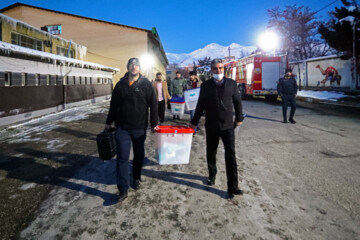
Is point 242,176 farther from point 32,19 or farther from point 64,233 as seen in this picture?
point 32,19

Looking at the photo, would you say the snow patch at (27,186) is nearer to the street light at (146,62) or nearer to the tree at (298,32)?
the street light at (146,62)

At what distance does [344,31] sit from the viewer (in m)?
17.6

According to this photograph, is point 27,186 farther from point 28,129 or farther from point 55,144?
point 28,129

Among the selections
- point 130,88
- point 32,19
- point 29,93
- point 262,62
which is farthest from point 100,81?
point 130,88

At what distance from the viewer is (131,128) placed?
3.08 m

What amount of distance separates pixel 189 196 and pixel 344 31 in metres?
21.1

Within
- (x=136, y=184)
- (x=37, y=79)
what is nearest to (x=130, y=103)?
(x=136, y=184)

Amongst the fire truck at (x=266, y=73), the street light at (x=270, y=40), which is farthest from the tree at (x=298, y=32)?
the fire truck at (x=266, y=73)

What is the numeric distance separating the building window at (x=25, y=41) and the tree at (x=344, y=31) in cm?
2305

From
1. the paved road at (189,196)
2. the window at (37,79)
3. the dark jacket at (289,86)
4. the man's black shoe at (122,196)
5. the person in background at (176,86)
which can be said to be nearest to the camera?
the paved road at (189,196)

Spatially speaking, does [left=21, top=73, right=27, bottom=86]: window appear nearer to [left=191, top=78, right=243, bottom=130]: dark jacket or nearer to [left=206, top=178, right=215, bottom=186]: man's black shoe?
[left=191, top=78, right=243, bottom=130]: dark jacket

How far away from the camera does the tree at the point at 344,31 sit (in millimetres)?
17453

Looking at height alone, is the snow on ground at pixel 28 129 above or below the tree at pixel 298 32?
below

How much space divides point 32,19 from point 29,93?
69.5 ft
